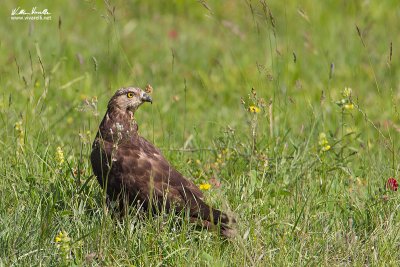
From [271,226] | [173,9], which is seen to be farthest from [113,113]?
[173,9]

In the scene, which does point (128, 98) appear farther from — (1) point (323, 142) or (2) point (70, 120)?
(2) point (70, 120)

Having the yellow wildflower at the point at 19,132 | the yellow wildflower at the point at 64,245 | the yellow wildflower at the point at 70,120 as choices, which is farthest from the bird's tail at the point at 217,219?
the yellow wildflower at the point at 70,120

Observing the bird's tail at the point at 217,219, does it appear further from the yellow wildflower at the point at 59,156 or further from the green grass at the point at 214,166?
the yellow wildflower at the point at 59,156

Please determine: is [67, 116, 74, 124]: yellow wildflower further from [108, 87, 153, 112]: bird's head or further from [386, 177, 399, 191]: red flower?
[386, 177, 399, 191]: red flower

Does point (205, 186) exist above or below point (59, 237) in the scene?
above

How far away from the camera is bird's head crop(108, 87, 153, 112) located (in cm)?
598

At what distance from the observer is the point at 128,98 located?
5.99 m

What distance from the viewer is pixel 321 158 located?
621 centimetres

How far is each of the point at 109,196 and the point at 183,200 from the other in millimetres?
541

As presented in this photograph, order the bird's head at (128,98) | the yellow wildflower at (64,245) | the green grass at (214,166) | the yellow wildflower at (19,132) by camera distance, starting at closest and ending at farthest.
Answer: the yellow wildflower at (64,245) → the green grass at (214,166) → the bird's head at (128,98) → the yellow wildflower at (19,132)

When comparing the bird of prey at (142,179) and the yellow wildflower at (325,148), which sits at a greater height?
the yellow wildflower at (325,148)

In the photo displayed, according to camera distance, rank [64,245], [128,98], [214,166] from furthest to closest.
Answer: [214,166] → [128,98] → [64,245]

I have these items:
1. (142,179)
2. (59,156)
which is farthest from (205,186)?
(59,156)

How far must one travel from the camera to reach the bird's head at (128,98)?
5977 millimetres
